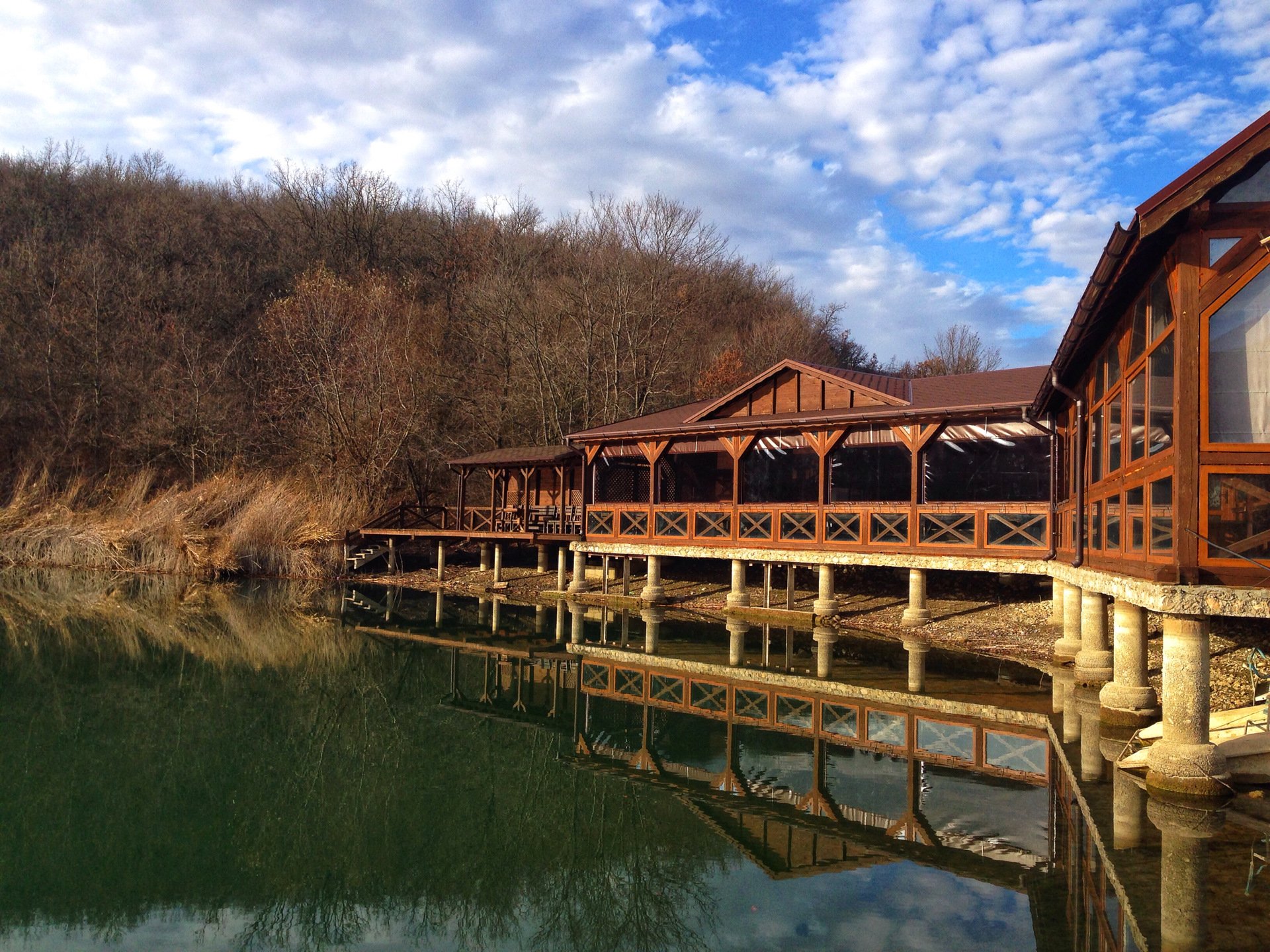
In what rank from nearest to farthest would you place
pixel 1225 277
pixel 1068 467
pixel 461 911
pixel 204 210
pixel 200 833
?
pixel 461 911, pixel 1225 277, pixel 200 833, pixel 1068 467, pixel 204 210

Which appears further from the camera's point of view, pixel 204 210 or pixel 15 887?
pixel 204 210

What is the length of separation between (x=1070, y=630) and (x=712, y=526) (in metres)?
7.69

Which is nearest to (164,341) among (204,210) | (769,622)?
(204,210)

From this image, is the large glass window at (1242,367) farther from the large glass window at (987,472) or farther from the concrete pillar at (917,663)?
the large glass window at (987,472)

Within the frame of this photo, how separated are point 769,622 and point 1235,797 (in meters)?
11.5

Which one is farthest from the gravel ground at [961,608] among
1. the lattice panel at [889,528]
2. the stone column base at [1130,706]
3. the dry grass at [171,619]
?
the dry grass at [171,619]

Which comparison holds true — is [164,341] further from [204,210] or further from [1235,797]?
[1235,797]

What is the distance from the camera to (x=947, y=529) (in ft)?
53.5

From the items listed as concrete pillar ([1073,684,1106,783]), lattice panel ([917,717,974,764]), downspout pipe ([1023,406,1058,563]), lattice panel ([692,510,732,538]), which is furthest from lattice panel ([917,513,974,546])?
lattice panel ([917,717,974,764])

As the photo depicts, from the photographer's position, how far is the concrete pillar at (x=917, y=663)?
12618mm

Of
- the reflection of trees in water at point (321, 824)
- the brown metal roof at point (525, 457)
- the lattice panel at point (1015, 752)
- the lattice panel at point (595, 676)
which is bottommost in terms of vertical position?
the reflection of trees in water at point (321, 824)

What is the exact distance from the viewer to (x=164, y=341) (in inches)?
1719

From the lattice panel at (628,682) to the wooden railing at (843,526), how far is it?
16.5 feet

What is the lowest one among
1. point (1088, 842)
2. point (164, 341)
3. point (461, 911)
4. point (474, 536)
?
point (461, 911)
